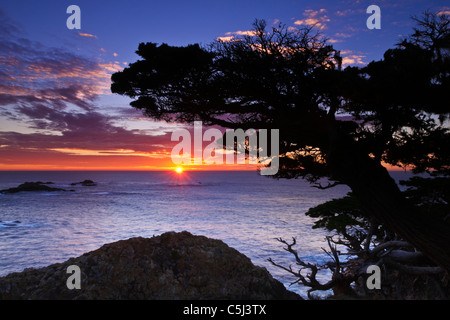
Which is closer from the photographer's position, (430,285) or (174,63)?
(174,63)

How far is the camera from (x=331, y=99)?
20.6 feet

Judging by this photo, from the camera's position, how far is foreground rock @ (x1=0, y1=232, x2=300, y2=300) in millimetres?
5910

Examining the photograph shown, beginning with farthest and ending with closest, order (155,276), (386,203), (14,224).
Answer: (14,224), (155,276), (386,203)

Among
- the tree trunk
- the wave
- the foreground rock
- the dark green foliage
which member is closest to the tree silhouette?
the tree trunk

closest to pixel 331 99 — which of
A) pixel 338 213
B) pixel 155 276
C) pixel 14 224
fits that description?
pixel 155 276

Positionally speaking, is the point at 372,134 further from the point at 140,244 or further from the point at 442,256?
the point at 140,244

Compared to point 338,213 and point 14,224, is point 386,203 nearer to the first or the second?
point 338,213

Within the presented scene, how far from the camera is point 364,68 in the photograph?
19.8ft

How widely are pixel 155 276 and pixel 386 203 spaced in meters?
4.66

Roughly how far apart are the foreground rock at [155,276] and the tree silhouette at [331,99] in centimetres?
284

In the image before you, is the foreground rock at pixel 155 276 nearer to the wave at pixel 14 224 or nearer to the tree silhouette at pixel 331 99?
the tree silhouette at pixel 331 99

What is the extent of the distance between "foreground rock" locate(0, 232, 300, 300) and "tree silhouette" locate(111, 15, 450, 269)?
2836 mm

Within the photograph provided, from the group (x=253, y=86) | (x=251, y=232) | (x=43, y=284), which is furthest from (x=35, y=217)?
(x=253, y=86)
